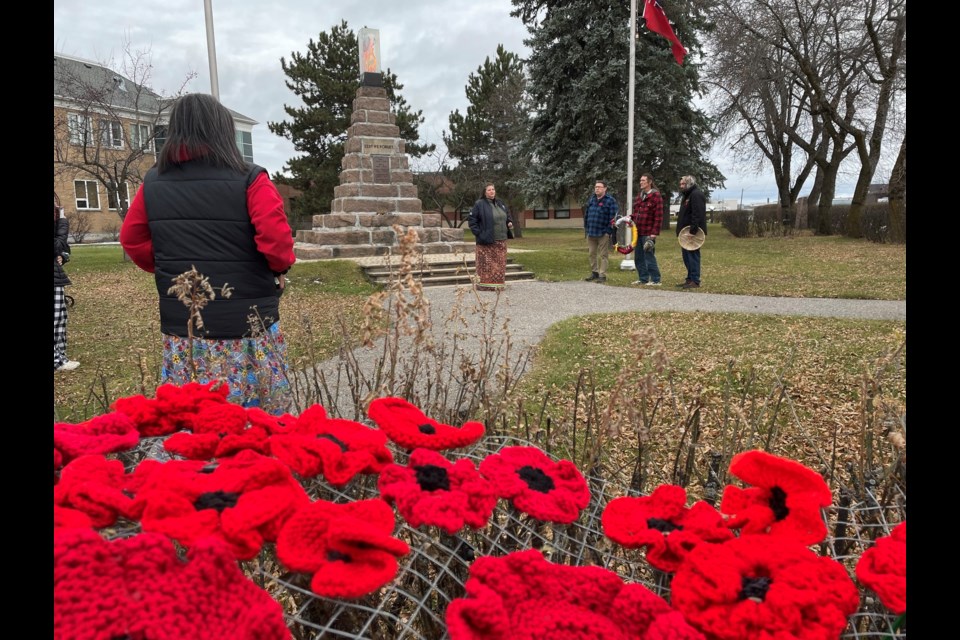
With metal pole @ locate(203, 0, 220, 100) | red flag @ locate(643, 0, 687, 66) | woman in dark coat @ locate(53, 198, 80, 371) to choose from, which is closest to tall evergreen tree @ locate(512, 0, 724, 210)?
red flag @ locate(643, 0, 687, 66)

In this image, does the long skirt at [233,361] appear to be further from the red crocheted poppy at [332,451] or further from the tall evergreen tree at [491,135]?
the tall evergreen tree at [491,135]

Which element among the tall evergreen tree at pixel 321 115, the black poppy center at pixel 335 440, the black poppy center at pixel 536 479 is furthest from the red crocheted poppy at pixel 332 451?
the tall evergreen tree at pixel 321 115

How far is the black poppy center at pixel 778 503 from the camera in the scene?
97cm

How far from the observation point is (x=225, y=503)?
843 mm

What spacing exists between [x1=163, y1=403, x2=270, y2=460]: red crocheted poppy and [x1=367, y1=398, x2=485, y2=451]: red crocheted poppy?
217 mm

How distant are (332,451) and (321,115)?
108 feet

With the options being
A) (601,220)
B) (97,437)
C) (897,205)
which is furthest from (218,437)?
(897,205)

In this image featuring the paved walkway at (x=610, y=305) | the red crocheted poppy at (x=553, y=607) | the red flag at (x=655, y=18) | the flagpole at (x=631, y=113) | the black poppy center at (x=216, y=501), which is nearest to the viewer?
the red crocheted poppy at (x=553, y=607)

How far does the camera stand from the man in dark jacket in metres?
10.3

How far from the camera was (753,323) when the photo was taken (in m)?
7.56

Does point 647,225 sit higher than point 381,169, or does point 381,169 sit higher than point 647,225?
point 381,169

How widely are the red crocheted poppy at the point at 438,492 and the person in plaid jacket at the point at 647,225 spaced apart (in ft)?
33.5

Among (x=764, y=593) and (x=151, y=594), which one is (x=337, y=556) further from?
(x=764, y=593)
